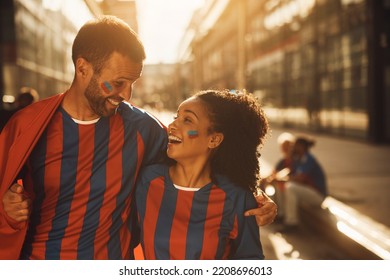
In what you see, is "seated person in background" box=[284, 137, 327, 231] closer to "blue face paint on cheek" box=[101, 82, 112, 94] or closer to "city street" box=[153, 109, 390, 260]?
"city street" box=[153, 109, 390, 260]

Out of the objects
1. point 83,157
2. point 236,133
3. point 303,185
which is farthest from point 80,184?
point 303,185

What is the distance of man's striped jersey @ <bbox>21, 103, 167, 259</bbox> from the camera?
194cm

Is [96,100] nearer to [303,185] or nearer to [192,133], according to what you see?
[192,133]

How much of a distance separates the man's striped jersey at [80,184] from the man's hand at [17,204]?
0.16 metres

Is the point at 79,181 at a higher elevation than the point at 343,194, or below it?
higher

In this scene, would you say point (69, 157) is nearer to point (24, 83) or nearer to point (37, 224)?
point (37, 224)

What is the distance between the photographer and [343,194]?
7.23 m

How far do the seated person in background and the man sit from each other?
4.27 meters

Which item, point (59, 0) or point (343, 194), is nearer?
point (343, 194)

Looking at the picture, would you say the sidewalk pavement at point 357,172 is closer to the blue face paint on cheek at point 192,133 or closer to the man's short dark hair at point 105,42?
the blue face paint on cheek at point 192,133

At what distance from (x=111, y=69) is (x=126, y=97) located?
0.11 meters

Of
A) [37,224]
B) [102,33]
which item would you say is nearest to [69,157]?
[37,224]

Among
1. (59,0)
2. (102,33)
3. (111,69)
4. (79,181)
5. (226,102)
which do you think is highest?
(59,0)
